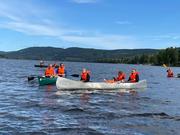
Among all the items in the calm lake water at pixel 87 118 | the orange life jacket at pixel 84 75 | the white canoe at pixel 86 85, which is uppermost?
the orange life jacket at pixel 84 75

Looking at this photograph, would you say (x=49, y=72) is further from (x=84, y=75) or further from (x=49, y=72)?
(x=84, y=75)

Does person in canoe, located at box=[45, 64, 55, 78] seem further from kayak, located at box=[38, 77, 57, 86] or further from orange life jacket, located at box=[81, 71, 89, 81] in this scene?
orange life jacket, located at box=[81, 71, 89, 81]

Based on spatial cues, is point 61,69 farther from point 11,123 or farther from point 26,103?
point 11,123

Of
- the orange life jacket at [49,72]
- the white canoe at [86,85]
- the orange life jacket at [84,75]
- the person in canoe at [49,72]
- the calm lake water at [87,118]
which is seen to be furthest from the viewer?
the orange life jacket at [49,72]

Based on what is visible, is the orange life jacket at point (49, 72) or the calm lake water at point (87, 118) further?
the orange life jacket at point (49, 72)

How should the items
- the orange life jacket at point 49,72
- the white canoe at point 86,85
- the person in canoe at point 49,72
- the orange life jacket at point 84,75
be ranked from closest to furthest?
1. the white canoe at point 86,85
2. the orange life jacket at point 84,75
3. the person in canoe at point 49,72
4. the orange life jacket at point 49,72

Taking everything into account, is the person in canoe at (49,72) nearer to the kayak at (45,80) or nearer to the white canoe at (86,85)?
the kayak at (45,80)

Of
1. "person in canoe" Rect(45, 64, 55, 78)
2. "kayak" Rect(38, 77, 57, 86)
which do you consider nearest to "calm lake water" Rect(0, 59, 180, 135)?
"kayak" Rect(38, 77, 57, 86)

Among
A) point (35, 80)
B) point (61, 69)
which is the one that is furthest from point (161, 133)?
point (35, 80)

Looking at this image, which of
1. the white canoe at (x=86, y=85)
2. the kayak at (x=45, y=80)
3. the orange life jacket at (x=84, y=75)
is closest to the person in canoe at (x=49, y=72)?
the kayak at (x=45, y=80)

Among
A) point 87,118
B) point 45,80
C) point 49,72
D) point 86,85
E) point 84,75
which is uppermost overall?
point 49,72

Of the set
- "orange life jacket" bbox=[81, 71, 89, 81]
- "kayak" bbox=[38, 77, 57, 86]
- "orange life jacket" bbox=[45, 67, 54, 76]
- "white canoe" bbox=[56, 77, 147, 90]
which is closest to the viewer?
"white canoe" bbox=[56, 77, 147, 90]

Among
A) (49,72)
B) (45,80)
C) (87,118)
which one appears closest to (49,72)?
(49,72)

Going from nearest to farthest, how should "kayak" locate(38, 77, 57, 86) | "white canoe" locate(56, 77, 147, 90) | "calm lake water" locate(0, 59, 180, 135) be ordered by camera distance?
"calm lake water" locate(0, 59, 180, 135) < "white canoe" locate(56, 77, 147, 90) < "kayak" locate(38, 77, 57, 86)
